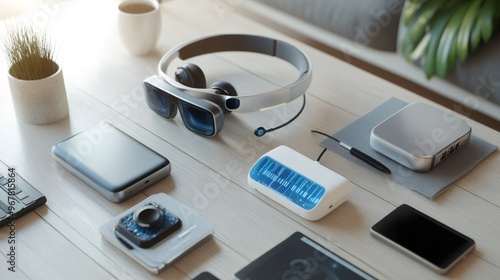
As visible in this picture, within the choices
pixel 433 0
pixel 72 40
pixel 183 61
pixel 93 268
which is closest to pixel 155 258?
pixel 93 268

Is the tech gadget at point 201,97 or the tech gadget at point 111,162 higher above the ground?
the tech gadget at point 201,97

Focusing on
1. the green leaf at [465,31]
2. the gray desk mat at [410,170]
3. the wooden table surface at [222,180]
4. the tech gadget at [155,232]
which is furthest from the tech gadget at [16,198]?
the green leaf at [465,31]

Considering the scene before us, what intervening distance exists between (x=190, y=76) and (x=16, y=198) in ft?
1.42

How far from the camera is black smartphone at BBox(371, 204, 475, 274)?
0.96 m

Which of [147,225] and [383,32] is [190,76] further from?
[383,32]

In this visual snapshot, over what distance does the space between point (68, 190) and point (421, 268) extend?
606mm

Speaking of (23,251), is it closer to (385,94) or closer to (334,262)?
(334,262)

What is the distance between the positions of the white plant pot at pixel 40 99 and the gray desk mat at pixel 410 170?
530 millimetres

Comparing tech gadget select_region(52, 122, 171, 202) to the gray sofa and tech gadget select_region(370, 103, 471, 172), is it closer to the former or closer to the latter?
tech gadget select_region(370, 103, 471, 172)

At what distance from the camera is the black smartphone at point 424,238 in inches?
37.9

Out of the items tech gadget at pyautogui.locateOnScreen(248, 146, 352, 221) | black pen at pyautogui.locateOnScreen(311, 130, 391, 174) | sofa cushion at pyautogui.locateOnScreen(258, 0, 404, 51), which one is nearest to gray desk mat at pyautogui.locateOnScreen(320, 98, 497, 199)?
black pen at pyautogui.locateOnScreen(311, 130, 391, 174)

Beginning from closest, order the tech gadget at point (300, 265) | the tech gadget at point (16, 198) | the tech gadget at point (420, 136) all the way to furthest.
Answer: the tech gadget at point (300, 265), the tech gadget at point (16, 198), the tech gadget at point (420, 136)

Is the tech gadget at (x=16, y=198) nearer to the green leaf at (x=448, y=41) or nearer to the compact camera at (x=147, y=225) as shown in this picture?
the compact camera at (x=147, y=225)

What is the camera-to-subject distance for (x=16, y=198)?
1062 millimetres
